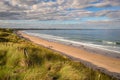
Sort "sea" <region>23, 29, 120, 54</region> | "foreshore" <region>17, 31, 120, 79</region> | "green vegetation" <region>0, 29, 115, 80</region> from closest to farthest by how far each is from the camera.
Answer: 1. "green vegetation" <region>0, 29, 115, 80</region>
2. "foreshore" <region>17, 31, 120, 79</region>
3. "sea" <region>23, 29, 120, 54</region>

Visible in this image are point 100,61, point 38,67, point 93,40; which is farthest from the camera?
point 93,40

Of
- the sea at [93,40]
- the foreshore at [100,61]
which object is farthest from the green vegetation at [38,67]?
the sea at [93,40]

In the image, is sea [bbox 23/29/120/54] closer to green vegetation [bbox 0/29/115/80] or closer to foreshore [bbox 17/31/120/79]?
foreshore [bbox 17/31/120/79]

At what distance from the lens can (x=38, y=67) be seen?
32.1 ft

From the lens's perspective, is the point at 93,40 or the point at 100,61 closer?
the point at 100,61

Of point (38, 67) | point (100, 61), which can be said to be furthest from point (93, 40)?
point (38, 67)

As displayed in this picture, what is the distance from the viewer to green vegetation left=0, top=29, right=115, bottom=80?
831 centimetres

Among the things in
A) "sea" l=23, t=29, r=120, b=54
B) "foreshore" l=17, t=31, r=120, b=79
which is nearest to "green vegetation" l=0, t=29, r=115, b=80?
"foreshore" l=17, t=31, r=120, b=79

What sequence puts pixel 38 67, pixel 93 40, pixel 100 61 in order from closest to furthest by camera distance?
pixel 38 67 → pixel 100 61 → pixel 93 40

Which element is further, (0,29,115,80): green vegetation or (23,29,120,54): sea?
(23,29,120,54): sea

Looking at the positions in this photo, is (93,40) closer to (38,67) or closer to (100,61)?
(100,61)

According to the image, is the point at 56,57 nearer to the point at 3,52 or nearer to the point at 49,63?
the point at 49,63

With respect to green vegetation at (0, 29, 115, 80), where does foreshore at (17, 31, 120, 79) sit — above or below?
below

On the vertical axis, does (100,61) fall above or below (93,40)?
above
